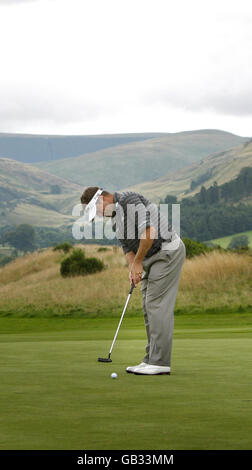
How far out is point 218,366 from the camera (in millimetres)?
7738

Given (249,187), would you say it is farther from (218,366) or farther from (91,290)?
(218,366)

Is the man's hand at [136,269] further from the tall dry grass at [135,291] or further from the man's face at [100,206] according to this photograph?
the tall dry grass at [135,291]

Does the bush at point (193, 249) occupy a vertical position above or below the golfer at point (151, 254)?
below

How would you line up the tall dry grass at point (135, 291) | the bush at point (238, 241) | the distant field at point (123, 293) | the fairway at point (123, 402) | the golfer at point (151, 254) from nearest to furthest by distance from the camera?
the fairway at point (123, 402), the golfer at point (151, 254), the distant field at point (123, 293), the tall dry grass at point (135, 291), the bush at point (238, 241)

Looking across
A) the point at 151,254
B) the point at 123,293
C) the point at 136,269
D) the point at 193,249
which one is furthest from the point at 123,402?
the point at 193,249

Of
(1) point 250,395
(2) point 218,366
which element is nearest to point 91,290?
(2) point 218,366

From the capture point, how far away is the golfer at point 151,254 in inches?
292

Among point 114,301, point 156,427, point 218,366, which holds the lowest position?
point 114,301

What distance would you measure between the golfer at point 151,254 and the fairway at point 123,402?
316 mm

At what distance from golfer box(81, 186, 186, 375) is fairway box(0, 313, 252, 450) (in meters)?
0.32

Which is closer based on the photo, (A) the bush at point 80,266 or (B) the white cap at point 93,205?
(B) the white cap at point 93,205

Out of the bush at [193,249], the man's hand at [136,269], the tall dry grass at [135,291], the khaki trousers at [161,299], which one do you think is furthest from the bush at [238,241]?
the man's hand at [136,269]
